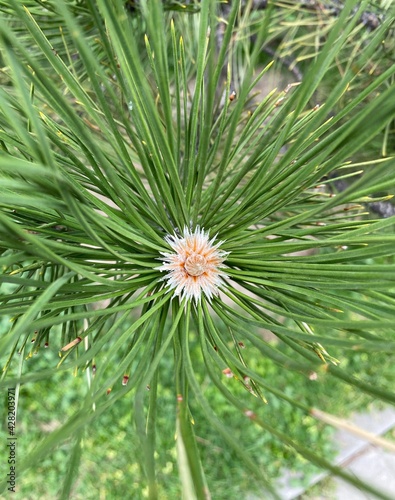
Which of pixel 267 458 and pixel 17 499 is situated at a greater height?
pixel 267 458

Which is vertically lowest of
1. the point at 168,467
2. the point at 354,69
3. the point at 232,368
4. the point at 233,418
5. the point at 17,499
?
the point at 17,499

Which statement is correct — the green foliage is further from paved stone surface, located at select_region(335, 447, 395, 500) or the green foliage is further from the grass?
paved stone surface, located at select_region(335, 447, 395, 500)

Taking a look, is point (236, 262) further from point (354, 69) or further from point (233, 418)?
point (233, 418)

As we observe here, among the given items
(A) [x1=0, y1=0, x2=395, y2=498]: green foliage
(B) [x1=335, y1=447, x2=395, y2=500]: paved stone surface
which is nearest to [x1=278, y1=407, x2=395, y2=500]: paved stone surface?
(B) [x1=335, y1=447, x2=395, y2=500]: paved stone surface

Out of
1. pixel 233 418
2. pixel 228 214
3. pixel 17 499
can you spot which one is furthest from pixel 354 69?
pixel 17 499

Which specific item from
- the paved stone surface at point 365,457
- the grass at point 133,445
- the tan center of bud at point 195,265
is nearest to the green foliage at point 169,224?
the tan center of bud at point 195,265

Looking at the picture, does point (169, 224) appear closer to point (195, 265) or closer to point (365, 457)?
point (195, 265)

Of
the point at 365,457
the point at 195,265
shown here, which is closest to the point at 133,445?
the point at 365,457

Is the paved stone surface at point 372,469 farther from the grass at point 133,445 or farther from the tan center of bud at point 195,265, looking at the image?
the tan center of bud at point 195,265
